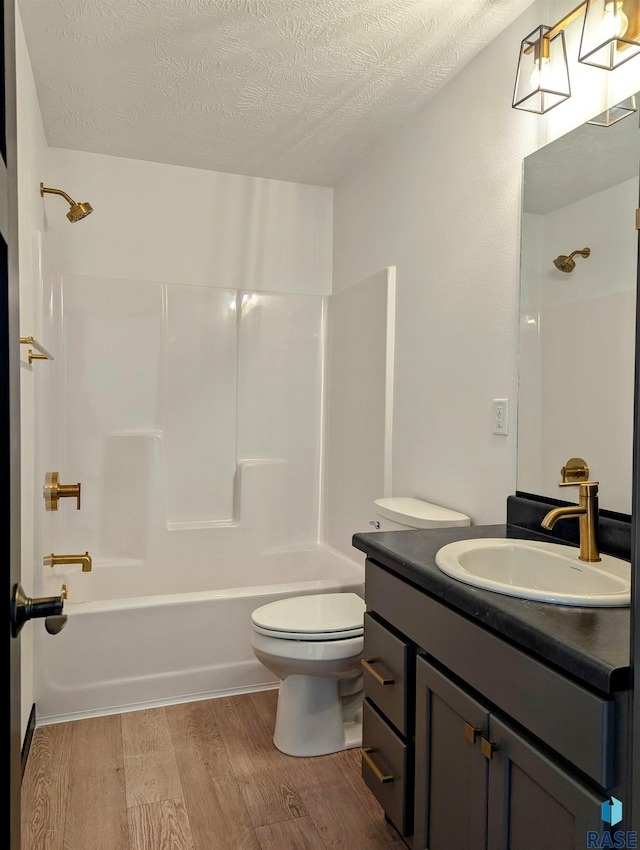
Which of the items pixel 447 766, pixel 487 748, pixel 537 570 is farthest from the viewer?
pixel 537 570

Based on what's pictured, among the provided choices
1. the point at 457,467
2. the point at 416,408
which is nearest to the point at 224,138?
the point at 416,408

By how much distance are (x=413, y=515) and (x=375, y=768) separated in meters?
0.82

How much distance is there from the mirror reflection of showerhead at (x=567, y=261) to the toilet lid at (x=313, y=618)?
132cm

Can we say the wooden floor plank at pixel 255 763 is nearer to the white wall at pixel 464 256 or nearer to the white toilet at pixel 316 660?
the white toilet at pixel 316 660

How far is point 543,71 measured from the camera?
174 cm

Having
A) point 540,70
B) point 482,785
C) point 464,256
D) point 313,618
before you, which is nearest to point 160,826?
point 313,618

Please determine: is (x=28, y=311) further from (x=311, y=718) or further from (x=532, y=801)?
(x=532, y=801)

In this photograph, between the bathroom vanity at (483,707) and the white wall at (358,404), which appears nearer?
the bathroom vanity at (483,707)

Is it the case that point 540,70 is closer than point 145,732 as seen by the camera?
Yes

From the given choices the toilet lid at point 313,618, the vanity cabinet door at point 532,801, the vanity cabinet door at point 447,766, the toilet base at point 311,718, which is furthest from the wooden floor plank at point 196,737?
the vanity cabinet door at point 532,801

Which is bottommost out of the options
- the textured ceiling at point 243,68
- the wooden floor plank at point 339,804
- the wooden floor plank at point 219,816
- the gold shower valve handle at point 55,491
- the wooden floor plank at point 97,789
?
the wooden floor plank at point 97,789

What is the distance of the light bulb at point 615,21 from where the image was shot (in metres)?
1.50

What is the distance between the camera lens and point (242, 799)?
194 cm

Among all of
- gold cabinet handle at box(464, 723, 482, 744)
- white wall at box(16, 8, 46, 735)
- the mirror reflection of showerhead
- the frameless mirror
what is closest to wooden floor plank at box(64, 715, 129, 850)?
white wall at box(16, 8, 46, 735)
